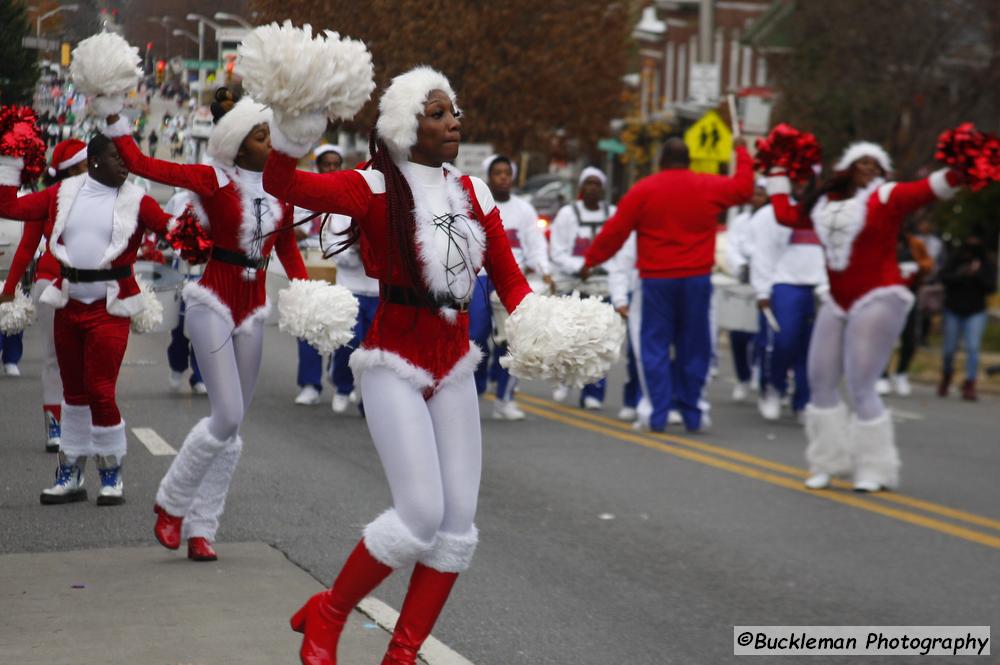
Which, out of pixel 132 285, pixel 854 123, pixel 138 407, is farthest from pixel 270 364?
pixel 854 123

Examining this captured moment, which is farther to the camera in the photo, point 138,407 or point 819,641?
point 138,407

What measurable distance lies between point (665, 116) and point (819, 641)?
52821mm

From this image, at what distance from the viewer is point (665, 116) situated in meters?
58.2

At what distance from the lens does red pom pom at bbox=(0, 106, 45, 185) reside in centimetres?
653

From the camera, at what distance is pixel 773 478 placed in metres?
10.6

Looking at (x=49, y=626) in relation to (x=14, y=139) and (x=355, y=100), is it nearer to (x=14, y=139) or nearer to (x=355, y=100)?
(x=14, y=139)

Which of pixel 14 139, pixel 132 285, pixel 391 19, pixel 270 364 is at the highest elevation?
pixel 391 19

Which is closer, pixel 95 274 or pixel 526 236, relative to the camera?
pixel 95 274

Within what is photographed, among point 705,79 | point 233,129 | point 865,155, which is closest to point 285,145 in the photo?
point 233,129

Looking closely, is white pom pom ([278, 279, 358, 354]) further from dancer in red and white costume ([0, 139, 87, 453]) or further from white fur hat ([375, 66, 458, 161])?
dancer in red and white costume ([0, 139, 87, 453])

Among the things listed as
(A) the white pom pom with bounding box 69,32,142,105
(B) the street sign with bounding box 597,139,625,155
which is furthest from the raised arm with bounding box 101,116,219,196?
(B) the street sign with bounding box 597,139,625,155

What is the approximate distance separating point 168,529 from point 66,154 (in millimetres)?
1715

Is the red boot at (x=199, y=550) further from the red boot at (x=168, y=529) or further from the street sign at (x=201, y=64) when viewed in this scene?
the street sign at (x=201, y=64)

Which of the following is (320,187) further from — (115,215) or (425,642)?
(115,215)
